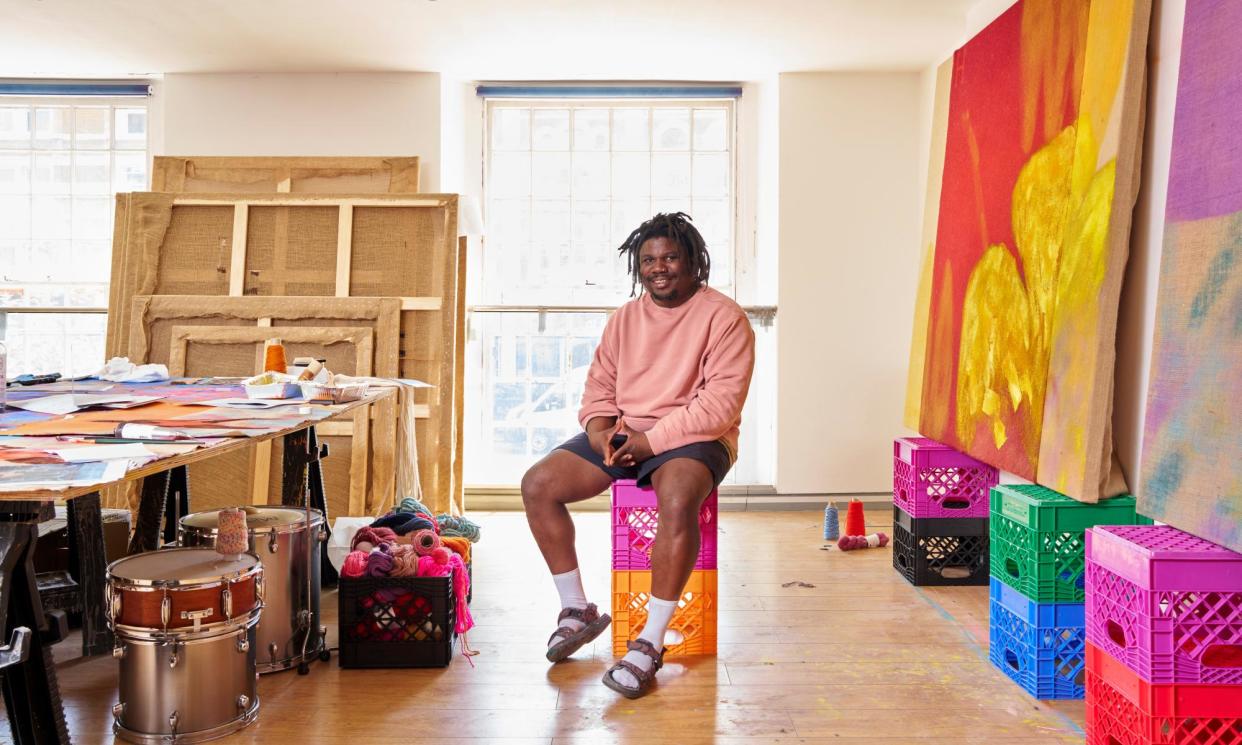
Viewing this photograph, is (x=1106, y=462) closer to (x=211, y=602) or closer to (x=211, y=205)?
(x=211, y=602)

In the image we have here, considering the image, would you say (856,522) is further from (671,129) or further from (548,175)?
(548,175)

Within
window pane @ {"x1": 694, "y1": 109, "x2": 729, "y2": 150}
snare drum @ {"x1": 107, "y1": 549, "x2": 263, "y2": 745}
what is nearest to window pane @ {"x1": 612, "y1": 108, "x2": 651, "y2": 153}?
window pane @ {"x1": 694, "y1": 109, "x2": 729, "y2": 150}

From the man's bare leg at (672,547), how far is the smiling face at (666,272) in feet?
1.94

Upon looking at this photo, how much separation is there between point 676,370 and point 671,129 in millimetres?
2868

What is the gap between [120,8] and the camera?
13.4 ft

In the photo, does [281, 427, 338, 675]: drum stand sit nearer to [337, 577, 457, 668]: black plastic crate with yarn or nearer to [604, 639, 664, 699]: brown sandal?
[337, 577, 457, 668]: black plastic crate with yarn

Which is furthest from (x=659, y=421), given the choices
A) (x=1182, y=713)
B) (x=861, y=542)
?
(x=861, y=542)

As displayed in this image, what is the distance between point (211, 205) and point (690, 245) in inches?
116

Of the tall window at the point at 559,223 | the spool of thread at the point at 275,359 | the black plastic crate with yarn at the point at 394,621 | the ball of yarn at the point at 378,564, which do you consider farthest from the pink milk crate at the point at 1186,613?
the tall window at the point at 559,223

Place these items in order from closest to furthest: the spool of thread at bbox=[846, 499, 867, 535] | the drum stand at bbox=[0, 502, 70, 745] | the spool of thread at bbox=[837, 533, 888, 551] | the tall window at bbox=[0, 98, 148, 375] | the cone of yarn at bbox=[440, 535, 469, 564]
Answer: the drum stand at bbox=[0, 502, 70, 745]
the cone of yarn at bbox=[440, 535, 469, 564]
the spool of thread at bbox=[837, 533, 888, 551]
the spool of thread at bbox=[846, 499, 867, 535]
the tall window at bbox=[0, 98, 148, 375]

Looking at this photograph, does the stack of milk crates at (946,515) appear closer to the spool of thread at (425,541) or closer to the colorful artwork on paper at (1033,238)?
the colorful artwork on paper at (1033,238)

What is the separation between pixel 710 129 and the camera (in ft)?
18.0

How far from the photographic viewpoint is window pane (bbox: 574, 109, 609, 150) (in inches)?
214

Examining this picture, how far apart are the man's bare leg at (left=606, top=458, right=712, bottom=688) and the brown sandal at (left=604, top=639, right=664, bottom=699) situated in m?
0.02
